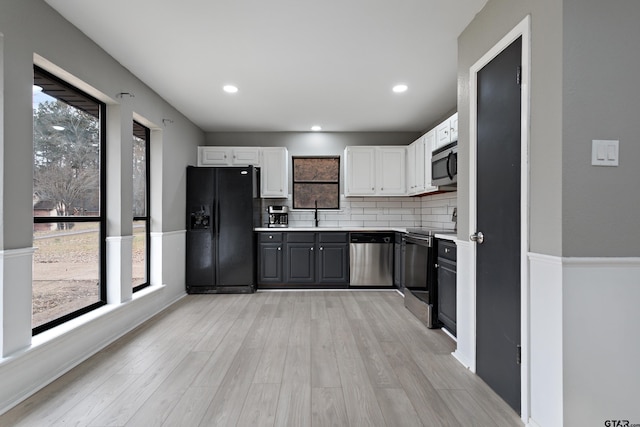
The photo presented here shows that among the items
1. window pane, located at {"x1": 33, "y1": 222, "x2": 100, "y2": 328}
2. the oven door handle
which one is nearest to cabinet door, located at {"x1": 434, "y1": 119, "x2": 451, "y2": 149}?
the oven door handle

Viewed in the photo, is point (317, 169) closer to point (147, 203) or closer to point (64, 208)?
point (147, 203)

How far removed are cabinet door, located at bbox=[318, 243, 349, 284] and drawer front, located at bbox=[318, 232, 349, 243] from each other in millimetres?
54

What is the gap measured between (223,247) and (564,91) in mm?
4222

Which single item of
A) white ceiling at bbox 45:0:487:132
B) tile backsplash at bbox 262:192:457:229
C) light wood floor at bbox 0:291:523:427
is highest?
white ceiling at bbox 45:0:487:132

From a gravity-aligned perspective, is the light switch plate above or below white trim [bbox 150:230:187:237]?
above

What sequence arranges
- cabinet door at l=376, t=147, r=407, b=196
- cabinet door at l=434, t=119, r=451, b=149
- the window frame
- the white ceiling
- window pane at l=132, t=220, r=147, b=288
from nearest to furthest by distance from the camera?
1. the white ceiling
2. cabinet door at l=434, t=119, r=451, b=149
3. window pane at l=132, t=220, r=147, b=288
4. the window frame
5. cabinet door at l=376, t=147, r=407, b=196

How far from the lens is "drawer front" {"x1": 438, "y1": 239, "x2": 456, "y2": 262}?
9.39 ft

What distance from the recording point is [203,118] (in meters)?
4.81

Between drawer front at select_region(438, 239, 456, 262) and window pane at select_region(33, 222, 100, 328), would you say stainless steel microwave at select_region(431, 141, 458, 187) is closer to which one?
drawer front at select_region(438, 239, 456, 262)

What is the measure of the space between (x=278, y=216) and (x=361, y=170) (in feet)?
5.06

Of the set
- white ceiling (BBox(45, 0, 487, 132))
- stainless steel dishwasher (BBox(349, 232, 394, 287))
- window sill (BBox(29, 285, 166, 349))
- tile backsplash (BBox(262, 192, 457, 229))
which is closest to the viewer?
window sill (BBox(29, 285, 166, 349))

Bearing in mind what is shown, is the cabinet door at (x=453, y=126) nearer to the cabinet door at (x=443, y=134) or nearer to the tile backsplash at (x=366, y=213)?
the cabinet door at (x=443, y=134)

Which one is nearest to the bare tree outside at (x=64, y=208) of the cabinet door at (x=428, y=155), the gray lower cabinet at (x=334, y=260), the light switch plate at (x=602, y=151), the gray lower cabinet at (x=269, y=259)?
the gray lower cabinet at (x=269, y=259)

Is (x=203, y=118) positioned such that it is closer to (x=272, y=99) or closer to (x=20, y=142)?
(x=272, y=99)
